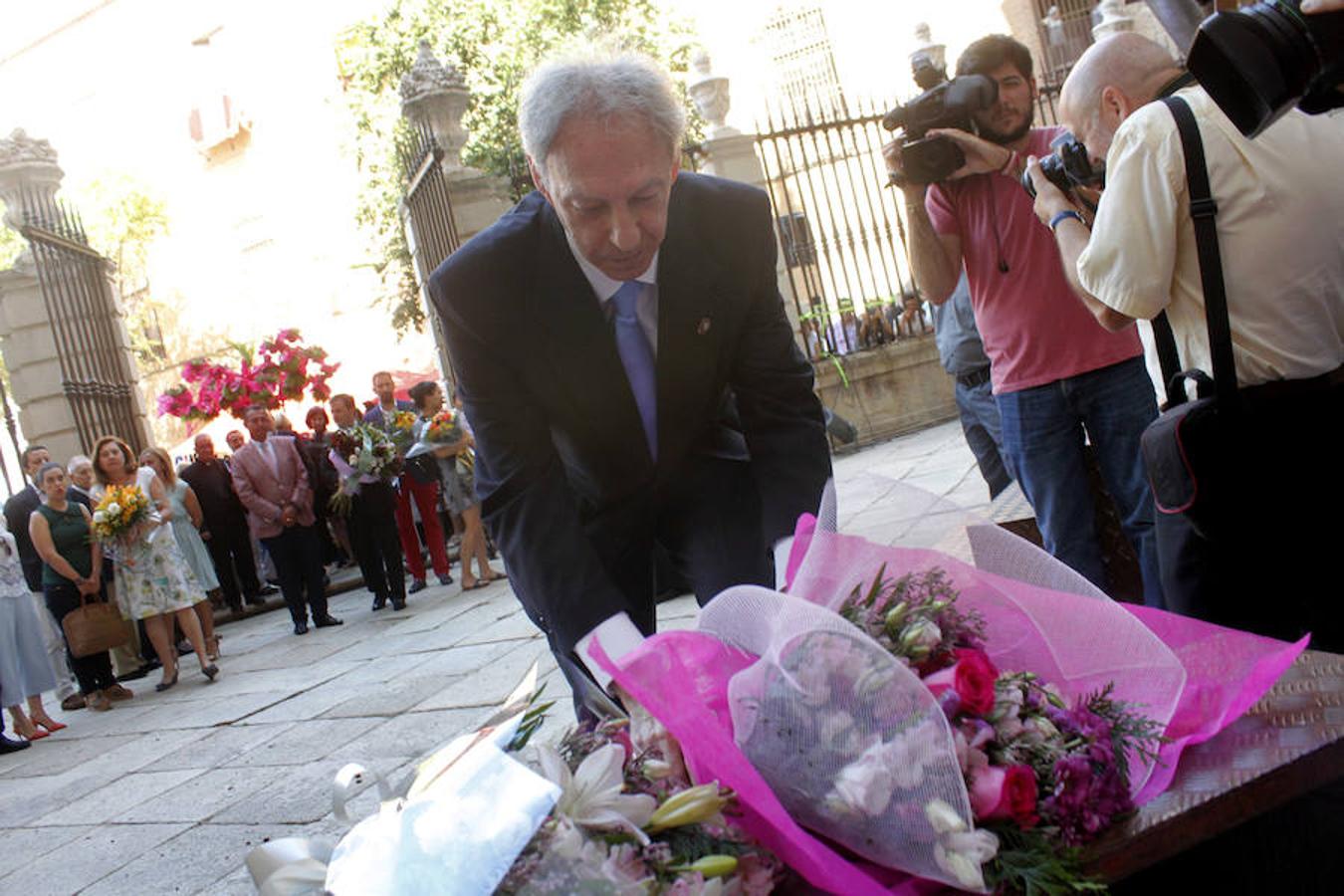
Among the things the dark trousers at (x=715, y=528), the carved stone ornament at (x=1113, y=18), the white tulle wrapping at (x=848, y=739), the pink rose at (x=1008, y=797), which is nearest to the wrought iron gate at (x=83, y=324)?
the carved stone ornament at (x=1113, y=18)

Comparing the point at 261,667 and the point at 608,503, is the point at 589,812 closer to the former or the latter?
the point at 608,503

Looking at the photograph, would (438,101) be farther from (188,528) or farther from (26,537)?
(26,537)

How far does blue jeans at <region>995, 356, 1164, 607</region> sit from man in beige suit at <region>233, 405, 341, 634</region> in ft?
25.7

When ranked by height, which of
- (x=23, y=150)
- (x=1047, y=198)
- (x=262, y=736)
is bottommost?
(x=262, y=736)

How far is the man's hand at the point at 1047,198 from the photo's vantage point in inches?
111

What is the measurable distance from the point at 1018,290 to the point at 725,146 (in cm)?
926

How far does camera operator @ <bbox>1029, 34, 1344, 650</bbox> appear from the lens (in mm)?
2211

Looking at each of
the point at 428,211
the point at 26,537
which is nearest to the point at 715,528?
the point at 26,537

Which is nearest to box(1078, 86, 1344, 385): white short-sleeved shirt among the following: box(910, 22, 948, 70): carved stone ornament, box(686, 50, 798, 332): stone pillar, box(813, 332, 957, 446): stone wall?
box(686, 50, 798, 332): stone pillar

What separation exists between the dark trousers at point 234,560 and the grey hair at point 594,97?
1046 cm

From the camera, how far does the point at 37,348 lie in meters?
13.5

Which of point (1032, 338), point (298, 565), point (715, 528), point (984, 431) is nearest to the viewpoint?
point (715, 528)

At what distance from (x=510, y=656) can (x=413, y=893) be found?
5553mm

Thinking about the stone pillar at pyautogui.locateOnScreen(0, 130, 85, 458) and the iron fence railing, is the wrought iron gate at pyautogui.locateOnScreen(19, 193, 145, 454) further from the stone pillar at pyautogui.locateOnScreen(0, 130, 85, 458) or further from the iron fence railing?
the iron fence railing
